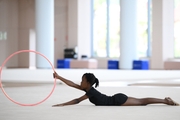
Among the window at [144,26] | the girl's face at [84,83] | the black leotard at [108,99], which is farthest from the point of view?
the window at [144,26]

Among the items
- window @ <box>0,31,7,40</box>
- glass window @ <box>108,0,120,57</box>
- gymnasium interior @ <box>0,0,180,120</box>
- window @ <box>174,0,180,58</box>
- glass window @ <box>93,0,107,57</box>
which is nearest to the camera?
gymnasium interior @ <box>0,0,180,120</box>

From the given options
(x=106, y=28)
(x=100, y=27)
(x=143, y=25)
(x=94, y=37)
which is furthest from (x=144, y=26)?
(x=94, y=37)

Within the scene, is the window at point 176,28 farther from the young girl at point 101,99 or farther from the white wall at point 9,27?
the young girl at point 101,99

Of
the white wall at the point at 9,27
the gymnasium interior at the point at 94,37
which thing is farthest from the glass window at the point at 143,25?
the white wall at the point at 9,27

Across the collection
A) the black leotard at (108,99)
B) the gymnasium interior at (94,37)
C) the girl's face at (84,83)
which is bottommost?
the black leotard at (108,99)

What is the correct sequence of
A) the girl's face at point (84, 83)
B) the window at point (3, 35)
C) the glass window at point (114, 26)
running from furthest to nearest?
the window at point (3, 35), the glass window at point (114, 26), the girl's face at point (84, 83)

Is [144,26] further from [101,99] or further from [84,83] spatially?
[84,83]

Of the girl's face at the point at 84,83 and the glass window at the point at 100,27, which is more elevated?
the glass window at the point at 100,27

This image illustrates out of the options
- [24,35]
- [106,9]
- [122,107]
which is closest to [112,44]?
[106,9]

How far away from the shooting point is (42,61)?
2414 cm

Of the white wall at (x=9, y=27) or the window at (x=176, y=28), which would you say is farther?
the white wall at (x=9, y=27)

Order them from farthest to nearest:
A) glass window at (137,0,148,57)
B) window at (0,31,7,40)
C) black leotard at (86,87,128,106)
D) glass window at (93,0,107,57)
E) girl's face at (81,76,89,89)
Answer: glass window at (93,0,107,57) → window at (0,31,7,40) → glass window at (137,0,148,57) → black leotard at (86,87,128,106) → girl's face at (81,76,89,89)

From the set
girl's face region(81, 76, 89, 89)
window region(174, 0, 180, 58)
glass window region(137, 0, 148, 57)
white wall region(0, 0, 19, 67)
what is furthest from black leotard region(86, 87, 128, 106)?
white wall region(0, 0, 19, 67)

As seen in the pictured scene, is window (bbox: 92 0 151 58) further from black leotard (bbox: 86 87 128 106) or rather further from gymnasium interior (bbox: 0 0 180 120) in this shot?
black leotard (bbox: 86 87 128 106)
